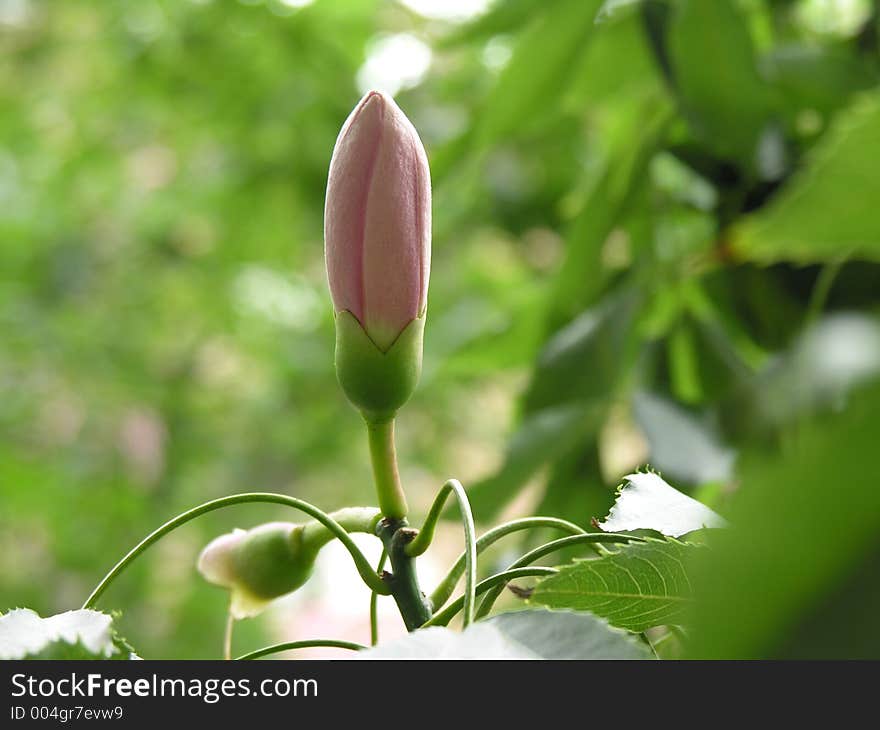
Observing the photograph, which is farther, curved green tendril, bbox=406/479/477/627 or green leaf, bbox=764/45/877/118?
green leaf, bbox=764/45/877/118

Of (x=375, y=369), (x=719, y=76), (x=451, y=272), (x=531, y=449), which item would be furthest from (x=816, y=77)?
(x=451, y=272)

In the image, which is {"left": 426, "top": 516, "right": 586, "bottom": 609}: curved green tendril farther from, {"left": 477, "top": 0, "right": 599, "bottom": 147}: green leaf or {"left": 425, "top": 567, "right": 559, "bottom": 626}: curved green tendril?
{"left": 477, "top": 0, "right": 599, "bottom": 147}: green leaf

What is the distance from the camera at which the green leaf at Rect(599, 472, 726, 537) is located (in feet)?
0.63

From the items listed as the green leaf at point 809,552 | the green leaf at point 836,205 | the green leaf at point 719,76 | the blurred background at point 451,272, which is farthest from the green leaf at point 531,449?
the green leaf at point 809,552

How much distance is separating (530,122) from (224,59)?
1.84ft

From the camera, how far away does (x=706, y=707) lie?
0.12 metres

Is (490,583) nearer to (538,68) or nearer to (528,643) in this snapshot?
(528,643)

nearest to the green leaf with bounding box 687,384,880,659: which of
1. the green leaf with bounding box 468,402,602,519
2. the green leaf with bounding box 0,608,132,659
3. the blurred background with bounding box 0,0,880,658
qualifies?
the blurred background with bounding box 0,0,880,658

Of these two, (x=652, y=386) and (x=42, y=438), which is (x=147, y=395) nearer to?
(x=42, y=438)

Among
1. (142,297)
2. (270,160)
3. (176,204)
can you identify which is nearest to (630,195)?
(270,160)

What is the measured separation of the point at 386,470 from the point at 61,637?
8 cm

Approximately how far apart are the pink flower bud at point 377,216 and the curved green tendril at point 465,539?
0.04m

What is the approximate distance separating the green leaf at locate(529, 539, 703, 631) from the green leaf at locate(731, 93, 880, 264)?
2.8 inches

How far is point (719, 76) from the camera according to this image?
1.36 feet
